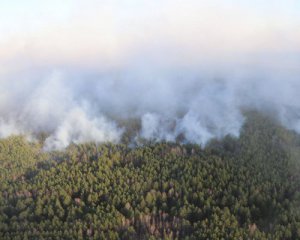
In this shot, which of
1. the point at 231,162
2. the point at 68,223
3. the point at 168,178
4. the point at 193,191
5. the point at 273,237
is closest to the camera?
the point at 273,237

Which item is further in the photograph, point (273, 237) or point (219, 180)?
point (219, 180)

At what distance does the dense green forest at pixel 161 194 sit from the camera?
118312 mm

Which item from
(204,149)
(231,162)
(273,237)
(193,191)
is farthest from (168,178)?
(273,237)

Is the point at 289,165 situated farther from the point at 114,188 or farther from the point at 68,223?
the point at 68,223

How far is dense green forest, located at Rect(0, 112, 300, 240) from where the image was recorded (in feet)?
388

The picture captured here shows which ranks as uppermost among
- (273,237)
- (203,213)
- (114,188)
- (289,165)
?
(289,165)

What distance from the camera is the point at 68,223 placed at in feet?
406

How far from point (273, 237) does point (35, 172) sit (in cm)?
10588

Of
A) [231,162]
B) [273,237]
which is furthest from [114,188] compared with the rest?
[273,237]

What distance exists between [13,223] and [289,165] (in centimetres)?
9694

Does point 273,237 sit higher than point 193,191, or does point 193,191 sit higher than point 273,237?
point 193,191

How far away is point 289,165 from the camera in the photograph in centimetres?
16100

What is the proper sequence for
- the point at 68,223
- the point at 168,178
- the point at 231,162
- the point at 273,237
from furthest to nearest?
the point at 231,162
the point at 168,178
the point at 68,223
the point at 273,237

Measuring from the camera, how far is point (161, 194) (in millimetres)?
142500
